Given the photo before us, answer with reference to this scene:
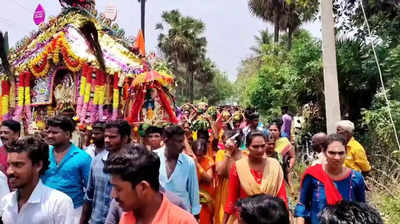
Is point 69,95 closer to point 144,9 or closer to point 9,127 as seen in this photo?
point 9,127

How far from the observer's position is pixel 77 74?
40.4ft

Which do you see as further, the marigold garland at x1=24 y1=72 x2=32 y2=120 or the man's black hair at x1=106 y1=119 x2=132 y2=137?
the marigold garland at x1=24 y1=72 x2=32 y2=120

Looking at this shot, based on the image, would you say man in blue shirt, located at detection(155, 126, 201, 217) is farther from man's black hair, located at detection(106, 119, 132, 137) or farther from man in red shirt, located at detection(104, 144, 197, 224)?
man in red shirt, located at detection(104, 144, 197, 224)

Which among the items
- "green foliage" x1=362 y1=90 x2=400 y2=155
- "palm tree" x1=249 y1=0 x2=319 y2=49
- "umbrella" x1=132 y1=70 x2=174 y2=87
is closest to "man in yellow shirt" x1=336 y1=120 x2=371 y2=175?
"green foliage" x1=362 y1=90 x2=400 y2=155

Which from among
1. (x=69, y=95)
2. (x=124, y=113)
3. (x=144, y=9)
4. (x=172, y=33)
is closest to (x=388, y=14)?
(x=124, y=113)

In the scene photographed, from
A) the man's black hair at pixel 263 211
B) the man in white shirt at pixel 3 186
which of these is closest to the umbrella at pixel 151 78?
the man in white shirt at pixel 3 186

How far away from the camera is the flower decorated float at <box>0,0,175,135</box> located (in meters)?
11.4

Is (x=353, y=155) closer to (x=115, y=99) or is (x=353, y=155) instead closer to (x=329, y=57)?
(x=329, y=57)

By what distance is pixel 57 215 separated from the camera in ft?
9.01

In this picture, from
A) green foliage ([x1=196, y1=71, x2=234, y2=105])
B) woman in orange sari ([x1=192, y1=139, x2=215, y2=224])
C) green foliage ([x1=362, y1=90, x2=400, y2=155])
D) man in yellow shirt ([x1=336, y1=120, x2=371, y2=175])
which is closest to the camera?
woman in orange sari ([x1=192, y1=139, x2=215, y2=224])

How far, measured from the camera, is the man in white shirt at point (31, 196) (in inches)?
108

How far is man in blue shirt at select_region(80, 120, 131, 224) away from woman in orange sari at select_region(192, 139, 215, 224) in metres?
1.17

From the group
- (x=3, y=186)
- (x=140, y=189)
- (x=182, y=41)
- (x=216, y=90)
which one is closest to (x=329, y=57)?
(x=3, y=186)

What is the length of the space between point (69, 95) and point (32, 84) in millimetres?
1690
